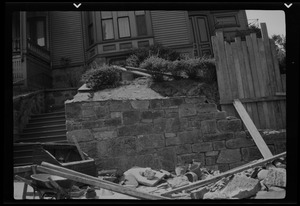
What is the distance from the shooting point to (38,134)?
6691 millimetres

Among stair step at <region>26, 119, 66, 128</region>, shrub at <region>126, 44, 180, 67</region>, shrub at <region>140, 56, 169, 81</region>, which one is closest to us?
shrub at <region>140, 56, 169, 81</region>

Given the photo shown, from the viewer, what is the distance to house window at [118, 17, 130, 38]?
1107 cm

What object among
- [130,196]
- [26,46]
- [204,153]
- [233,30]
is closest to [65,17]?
[26,46]

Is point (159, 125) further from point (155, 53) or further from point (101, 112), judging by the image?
point (155, 53)

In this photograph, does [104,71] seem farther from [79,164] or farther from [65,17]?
[65,17]

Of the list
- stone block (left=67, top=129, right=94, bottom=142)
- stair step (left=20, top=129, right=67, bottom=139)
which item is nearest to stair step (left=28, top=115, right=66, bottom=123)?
stair step (left=20, top=129, right=67, bottom=139)

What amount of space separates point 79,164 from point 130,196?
3.79 ft

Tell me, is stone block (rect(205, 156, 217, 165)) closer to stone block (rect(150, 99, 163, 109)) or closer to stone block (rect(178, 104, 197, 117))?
stone block (rect(178, 104, 197, 117))

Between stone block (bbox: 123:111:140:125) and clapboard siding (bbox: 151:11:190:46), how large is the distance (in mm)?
6679

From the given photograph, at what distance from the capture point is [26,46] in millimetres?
9828

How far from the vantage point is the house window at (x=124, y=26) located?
36.3 ft

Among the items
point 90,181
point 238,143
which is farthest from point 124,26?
point 90,181

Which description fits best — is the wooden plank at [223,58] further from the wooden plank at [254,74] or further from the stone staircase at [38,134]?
the stone staircase at [38,134]

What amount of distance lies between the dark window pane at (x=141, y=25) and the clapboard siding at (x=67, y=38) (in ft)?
8.88
